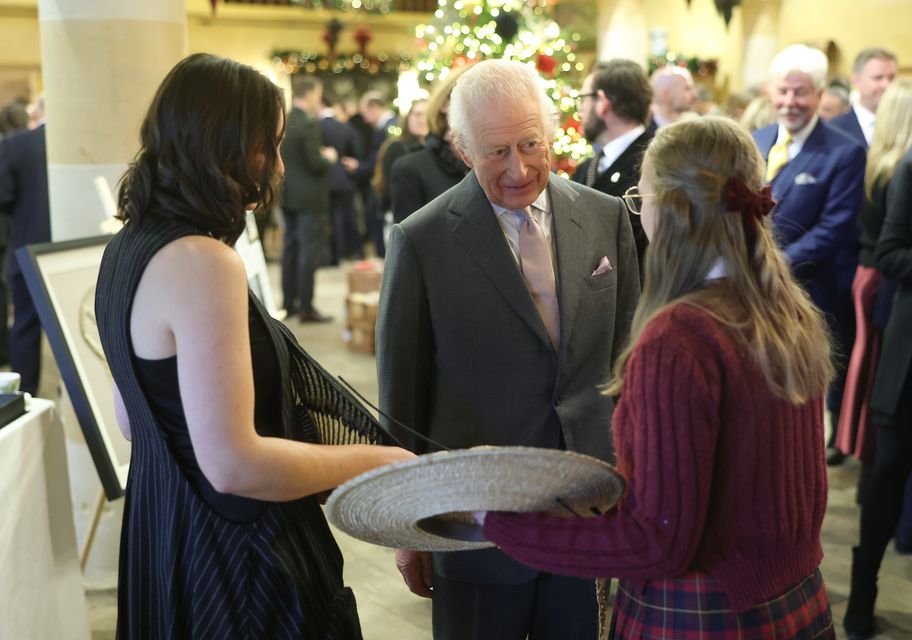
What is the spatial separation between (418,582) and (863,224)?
9.96 feet

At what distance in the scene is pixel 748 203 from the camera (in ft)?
4.94

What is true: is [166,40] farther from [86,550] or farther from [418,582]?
[418,582]

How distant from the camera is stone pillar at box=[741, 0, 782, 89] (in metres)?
14.5

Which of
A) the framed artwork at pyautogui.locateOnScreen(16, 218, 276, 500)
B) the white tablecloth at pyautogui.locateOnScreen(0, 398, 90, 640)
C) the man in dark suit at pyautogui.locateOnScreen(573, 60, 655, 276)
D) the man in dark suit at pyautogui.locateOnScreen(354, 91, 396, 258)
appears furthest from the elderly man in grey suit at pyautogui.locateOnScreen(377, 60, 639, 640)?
the man in dark suit at pyautogui.locateOnScreen(354, 91, 396, 258)

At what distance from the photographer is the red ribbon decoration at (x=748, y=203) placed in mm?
1495

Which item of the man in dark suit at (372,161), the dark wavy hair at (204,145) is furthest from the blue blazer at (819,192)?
the man in dark suit at (372,161)

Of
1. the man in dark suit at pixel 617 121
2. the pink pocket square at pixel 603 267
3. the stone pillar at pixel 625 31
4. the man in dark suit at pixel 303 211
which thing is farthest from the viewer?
the stone pillar at pixel 625 31

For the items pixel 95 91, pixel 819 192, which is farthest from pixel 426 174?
pixel 819 192

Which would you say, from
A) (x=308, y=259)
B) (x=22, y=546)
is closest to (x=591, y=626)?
(x=22, y=546)

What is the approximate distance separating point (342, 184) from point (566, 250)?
1012 centimetres

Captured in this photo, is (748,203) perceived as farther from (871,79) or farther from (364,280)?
(364,280)

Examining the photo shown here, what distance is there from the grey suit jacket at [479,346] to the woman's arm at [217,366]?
0.60m

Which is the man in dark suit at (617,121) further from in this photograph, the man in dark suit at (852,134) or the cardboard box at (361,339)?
the cardboard box at (361,339)

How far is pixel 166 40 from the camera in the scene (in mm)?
3865
